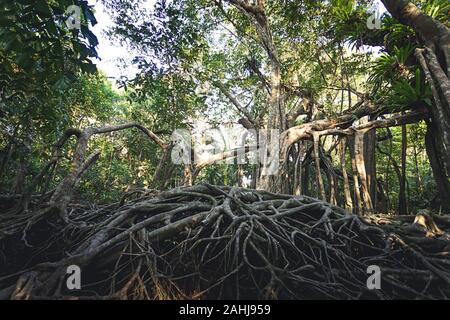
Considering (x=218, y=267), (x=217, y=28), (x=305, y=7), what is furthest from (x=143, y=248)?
(x=217, y=28)

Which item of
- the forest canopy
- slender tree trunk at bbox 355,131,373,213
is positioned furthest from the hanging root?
slender tree trunk at bbox 355,131,373,213

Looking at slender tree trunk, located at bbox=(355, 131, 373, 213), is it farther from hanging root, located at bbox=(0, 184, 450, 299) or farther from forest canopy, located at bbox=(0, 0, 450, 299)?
hanging root, located at bbox=(0, 184, 450, 299)

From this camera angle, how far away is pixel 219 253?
2.24 m

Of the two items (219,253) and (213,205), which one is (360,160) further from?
(219,253)

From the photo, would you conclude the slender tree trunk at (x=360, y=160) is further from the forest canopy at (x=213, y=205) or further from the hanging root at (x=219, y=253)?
the hanging root at (x=219, y=253)

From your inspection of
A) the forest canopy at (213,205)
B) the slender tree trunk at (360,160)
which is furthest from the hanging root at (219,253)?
the slender tree trunk at (360,160)

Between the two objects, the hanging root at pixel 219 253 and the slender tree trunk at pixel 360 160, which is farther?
the slender tree trunk at pixel 360 160

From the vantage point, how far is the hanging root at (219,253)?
6.53 ft

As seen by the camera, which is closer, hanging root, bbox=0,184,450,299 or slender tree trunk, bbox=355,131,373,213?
hanging root, bbox=0,184,450,299

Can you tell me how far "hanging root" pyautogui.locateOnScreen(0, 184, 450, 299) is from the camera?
78.4 inches

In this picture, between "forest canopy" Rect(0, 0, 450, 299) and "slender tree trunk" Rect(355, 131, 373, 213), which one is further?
"slender tree trunk" Rect(355, 131, 373, 213)

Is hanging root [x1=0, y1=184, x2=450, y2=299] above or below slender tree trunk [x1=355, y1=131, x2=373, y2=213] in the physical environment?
below
